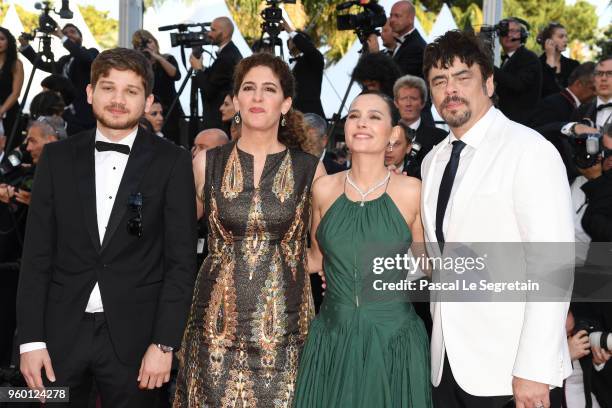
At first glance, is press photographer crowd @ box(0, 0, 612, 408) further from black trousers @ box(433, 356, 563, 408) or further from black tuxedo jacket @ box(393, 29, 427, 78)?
black tuxedo jacket @ box(393, 29, 427, 78)

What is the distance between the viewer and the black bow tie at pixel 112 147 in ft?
11.4

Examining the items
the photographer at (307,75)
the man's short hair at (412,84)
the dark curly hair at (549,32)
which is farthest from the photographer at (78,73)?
the dark curly hair at (549,32)

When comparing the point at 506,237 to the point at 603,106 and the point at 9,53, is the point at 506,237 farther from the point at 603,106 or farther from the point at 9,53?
the point at 9,53

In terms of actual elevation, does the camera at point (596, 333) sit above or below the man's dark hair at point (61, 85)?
below

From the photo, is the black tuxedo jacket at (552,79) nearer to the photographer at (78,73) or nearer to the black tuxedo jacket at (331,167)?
the black tuxedo jacket at (331,167)

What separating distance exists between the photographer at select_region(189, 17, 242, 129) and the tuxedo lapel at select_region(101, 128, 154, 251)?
4119 mm

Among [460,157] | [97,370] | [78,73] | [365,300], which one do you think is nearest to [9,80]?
[78,73]

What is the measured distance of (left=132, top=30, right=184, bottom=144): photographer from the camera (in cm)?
824

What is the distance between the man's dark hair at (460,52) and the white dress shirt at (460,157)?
204 millimetres

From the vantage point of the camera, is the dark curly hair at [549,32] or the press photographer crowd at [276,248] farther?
the dark curly hair at [549,32]

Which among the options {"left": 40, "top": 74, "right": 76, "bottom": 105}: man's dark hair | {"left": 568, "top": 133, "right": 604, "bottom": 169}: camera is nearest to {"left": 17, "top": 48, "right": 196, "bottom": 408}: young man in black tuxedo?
{"left": 568, "top": 133, "right": 604, "bottom": 169}: camera

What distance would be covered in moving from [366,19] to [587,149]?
309cm

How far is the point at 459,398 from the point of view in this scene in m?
3.14

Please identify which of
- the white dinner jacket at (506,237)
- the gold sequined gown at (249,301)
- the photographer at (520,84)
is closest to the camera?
the white dinner jacket at (506,237)
